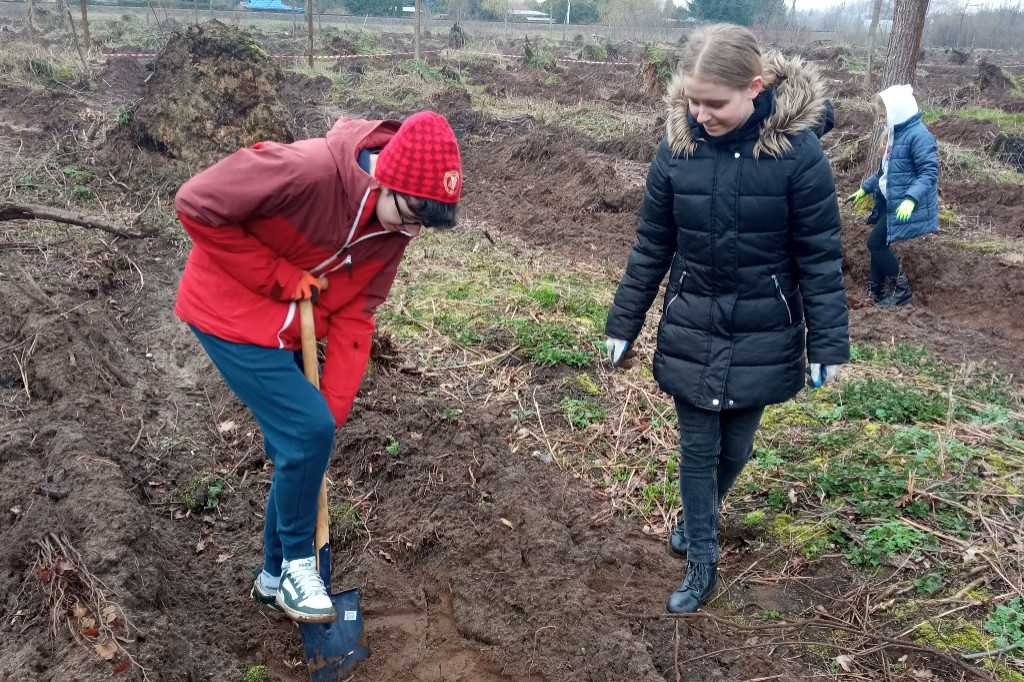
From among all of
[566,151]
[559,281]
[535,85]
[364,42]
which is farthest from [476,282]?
[364,42]

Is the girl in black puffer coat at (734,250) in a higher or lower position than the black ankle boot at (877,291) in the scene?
higher

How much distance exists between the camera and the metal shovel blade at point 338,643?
2891 mm

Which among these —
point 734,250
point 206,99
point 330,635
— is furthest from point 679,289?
point 206,99

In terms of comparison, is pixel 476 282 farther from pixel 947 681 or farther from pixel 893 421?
pixel 947 681

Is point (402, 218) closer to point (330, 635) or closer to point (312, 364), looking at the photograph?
point (312, 364)

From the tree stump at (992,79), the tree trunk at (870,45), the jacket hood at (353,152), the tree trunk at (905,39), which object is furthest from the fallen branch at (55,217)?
the tree stump at (992,79)

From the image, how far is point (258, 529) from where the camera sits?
12.1 ft

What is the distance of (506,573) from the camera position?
339 centimetres

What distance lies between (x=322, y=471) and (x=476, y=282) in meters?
4.16

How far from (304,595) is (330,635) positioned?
0.33 meters

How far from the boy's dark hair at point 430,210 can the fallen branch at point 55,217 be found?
4.84 meters

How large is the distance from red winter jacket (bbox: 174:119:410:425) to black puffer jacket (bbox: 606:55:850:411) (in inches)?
37.5

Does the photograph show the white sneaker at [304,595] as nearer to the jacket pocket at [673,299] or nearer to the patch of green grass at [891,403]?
the jacket pocket at [673,299]

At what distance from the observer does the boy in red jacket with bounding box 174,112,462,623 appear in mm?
2316
